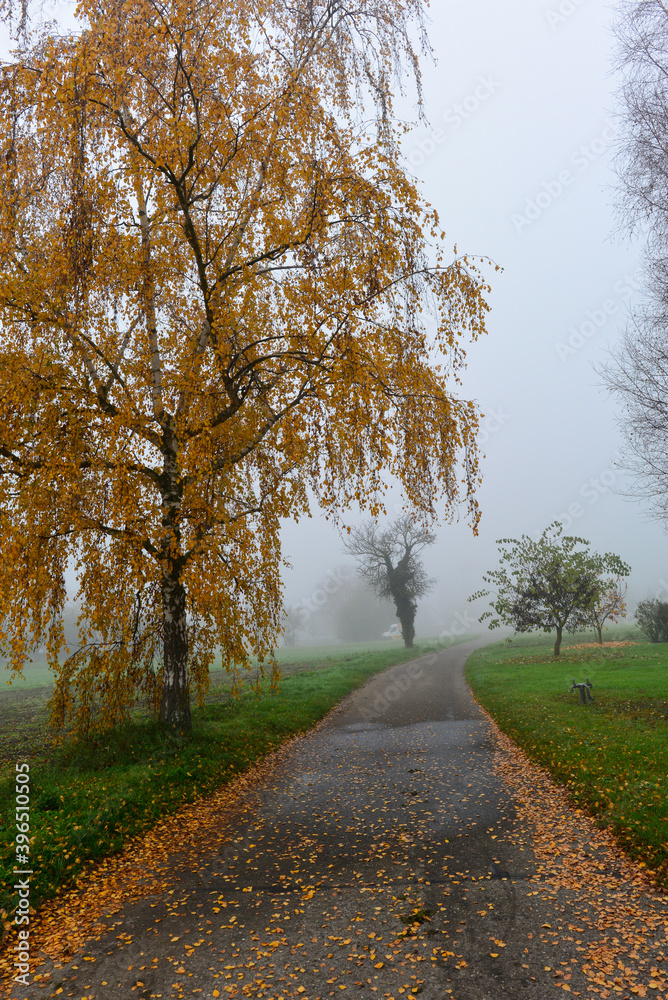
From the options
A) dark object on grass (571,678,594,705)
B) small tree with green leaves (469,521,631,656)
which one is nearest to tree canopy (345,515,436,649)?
small tree with green leaves (469,521,631,656)

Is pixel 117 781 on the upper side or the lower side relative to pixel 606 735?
upper

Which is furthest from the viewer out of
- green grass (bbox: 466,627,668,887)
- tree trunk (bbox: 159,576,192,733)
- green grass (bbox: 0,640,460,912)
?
tree trunk (bbox: 159,576,192,733)

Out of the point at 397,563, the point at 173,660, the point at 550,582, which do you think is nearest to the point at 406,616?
the point at 397,563

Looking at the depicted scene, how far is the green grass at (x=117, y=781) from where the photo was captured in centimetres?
595

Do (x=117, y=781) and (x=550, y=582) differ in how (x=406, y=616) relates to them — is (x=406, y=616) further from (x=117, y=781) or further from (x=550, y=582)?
(x=117, y=781)

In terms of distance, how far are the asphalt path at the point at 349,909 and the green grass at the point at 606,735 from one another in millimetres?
1146

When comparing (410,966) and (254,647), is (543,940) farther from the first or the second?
(254,647)

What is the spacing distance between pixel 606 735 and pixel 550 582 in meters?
17.1

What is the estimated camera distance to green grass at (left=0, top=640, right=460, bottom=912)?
5953mm

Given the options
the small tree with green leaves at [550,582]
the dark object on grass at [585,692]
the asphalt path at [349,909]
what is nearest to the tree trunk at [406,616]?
the small tree with green leaves at [550,582]

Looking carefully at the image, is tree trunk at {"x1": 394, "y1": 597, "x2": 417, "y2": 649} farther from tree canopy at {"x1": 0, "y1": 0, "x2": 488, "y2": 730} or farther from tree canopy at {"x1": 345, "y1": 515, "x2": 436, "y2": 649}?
tree canopy at {"x1": 0, "y1": 0, "x2": 488, "y2": 730}

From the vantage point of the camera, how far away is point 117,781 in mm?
7973

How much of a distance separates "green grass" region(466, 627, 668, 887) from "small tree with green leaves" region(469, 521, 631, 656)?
476 cm

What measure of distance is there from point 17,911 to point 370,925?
3.30 metres
